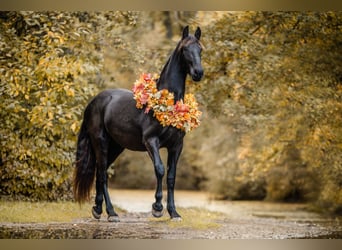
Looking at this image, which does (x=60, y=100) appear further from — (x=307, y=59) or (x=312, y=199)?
(x=312, y=199)

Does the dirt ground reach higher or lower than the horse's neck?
lower

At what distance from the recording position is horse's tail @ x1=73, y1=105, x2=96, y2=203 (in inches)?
269

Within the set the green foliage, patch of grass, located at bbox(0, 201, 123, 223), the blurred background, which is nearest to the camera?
patch of grass, located at bbox(0, 201, 123, 223)

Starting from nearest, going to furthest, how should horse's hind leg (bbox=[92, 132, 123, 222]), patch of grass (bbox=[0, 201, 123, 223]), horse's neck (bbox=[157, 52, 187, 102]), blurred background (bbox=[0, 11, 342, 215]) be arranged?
horse's neck (bbox=[157, 52, 187, 102])
horse's hind leg (bbox=[92, 132, 123, 222])
patch of grass (bbox=[0, 201, 123, 223])
blurred background (bbox=[0, 11, 342, 215])

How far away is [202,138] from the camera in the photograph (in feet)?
44.4

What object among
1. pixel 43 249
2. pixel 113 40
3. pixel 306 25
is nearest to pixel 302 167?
pixel 306 25

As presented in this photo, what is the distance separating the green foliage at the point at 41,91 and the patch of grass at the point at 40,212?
1.11ft

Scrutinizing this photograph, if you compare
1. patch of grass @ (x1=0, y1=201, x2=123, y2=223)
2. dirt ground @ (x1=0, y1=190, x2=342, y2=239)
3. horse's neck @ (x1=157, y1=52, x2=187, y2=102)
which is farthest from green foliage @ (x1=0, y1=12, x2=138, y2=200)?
horse's neck @ (x1=157, y1=52, x2=187, y2=102)

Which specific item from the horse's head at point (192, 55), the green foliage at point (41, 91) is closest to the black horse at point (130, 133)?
the horse's head at point (192, 55)

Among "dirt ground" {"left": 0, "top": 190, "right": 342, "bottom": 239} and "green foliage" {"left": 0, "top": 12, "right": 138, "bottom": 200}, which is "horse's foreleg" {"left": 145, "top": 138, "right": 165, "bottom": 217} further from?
"green foliage" {"left": 0, "top": 12, "right": 138, "bottom": 200}

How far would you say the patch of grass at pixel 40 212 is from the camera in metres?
7.01

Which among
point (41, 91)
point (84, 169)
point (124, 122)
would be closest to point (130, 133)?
point (124, 122)

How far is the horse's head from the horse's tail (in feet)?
5.27

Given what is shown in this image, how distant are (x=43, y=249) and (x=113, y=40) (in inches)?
151
